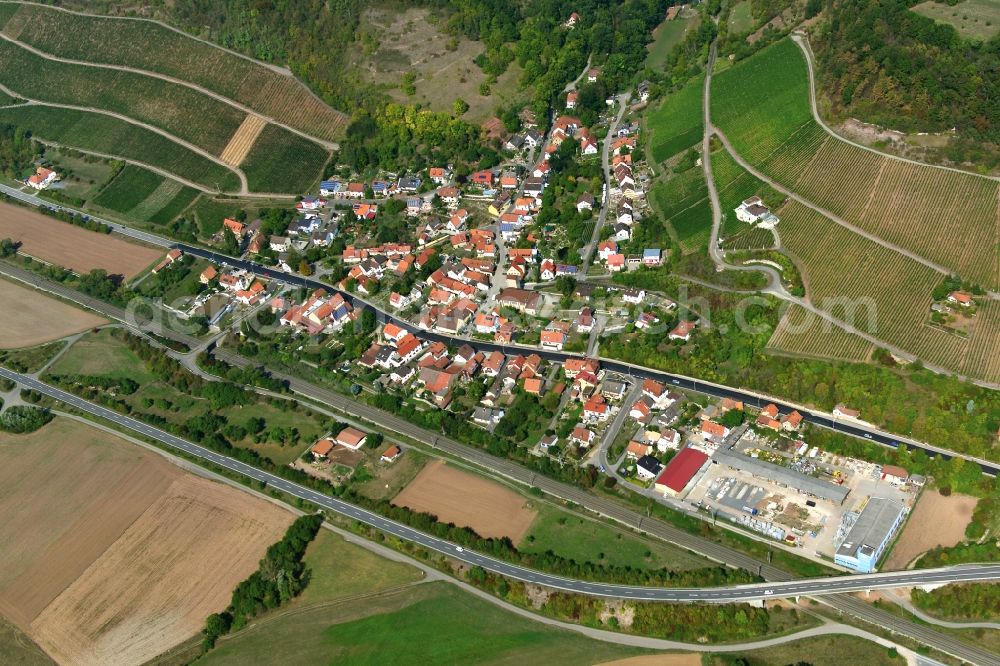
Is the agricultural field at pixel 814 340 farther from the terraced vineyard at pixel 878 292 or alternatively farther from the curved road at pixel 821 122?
the curved road at pixel 821 122

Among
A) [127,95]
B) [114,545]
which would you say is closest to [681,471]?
[114,545]

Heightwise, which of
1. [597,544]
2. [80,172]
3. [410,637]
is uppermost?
[597,544]

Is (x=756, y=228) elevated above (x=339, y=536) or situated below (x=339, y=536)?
above

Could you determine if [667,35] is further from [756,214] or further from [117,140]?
[117,140]

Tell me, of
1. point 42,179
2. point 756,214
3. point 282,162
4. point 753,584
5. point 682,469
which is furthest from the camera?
point 42,179

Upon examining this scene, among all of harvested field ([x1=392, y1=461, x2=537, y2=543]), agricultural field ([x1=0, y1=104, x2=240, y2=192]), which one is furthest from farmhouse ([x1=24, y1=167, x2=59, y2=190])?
harvested field ([x1=392, y1=461, x2=537, y2=543])

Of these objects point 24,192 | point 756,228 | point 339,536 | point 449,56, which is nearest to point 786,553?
point 339,536

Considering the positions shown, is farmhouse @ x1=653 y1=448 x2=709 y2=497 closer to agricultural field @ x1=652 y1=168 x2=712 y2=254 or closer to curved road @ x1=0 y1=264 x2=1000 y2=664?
curved road @ x1=0 y1=264 x2=1000 y2=664

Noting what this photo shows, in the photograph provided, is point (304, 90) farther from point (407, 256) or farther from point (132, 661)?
point (132, 661)
